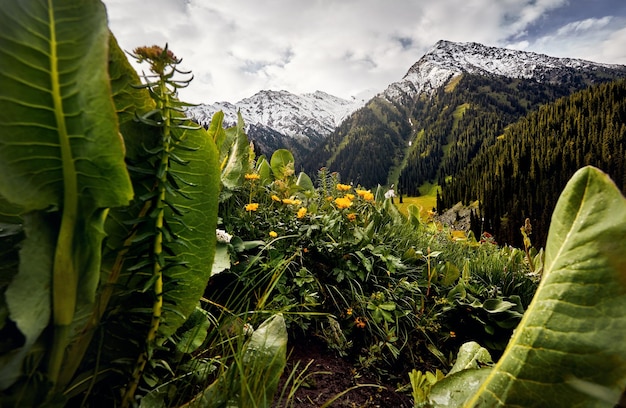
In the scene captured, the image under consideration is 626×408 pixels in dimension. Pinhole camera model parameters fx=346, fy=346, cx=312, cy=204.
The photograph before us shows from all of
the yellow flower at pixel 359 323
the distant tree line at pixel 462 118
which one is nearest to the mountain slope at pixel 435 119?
the distant tree line at pixel 462 118

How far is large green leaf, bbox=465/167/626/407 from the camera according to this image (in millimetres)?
602

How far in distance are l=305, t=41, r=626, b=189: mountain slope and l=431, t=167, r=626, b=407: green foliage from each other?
334 ft

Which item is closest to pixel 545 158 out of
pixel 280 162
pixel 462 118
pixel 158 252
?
pixel 280 162

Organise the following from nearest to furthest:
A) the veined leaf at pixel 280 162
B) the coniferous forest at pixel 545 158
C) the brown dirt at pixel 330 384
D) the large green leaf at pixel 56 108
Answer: the large green leaf at pixel 56 108
the brown dirt at pixel 330 384
the veined leaf at pixel 280 162
the coniferous forest at pixel 545 158

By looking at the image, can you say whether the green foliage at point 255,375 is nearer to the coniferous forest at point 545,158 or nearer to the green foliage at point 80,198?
the green foliage at point 80,198

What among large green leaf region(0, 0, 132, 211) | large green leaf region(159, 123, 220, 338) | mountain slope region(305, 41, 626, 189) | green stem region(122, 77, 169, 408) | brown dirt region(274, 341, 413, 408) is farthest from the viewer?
mountain slope region(305, 41, 626, 189)

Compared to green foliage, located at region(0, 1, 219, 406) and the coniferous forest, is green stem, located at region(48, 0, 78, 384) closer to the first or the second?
green foliage, located at region(0, 1, 219, 406)

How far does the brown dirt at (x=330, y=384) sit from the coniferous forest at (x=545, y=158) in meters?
34.3

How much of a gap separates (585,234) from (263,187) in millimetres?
2653

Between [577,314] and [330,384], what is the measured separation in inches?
51.3

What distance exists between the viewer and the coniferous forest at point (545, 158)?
140 feet

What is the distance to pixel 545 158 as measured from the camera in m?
52.7

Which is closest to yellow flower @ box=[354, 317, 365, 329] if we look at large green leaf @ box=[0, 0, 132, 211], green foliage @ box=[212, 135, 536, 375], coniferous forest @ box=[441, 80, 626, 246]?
green foliage @ box=[212, 135, 536, 375]

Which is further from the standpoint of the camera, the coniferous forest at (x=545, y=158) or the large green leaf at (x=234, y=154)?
the coniferous forest at (x=545, y=158)
